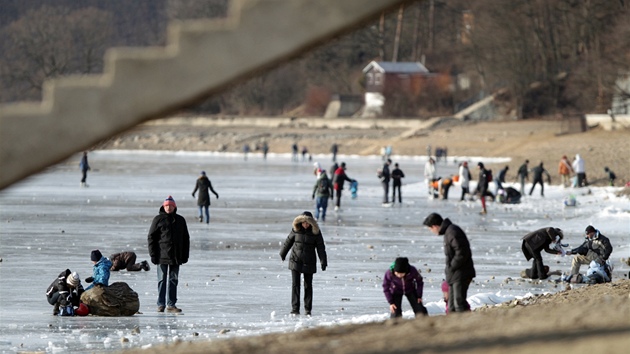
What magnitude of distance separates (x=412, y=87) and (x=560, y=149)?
53340 millimetres

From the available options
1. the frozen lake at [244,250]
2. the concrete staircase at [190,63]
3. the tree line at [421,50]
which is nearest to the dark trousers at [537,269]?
the frozen lake at [244,250]

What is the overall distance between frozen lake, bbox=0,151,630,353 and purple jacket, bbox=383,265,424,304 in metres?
0.88

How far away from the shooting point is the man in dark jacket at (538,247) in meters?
21.4

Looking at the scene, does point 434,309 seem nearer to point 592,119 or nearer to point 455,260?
point 455,260

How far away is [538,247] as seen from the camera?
70.2ft

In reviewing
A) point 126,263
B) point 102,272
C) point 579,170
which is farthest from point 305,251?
point 579,170

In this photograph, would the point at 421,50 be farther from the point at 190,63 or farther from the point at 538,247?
the point at 190,63

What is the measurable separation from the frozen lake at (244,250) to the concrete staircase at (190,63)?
3.24 ft

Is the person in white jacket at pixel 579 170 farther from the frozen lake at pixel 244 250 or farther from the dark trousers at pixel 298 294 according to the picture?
the dark trousers at pixel 298 294

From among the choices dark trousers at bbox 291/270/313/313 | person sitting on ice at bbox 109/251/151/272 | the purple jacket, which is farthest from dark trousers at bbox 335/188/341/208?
the purple jacket

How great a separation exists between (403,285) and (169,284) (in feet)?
12.5

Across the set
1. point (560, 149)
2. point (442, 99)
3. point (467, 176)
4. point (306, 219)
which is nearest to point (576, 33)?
point (442, 99)

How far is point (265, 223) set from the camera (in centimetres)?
3284

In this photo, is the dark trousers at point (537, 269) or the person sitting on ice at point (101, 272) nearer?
the person sitting on ice at point (101, 272)
